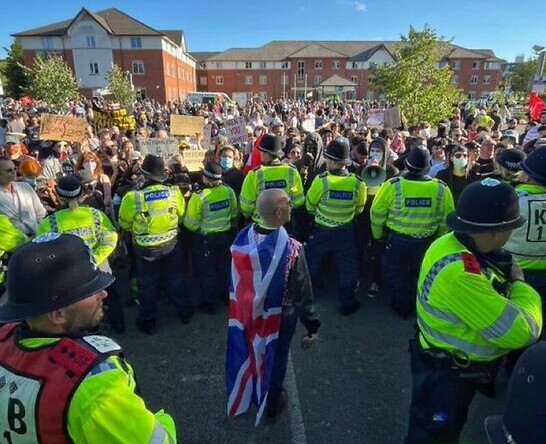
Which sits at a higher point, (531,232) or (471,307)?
(531,232)

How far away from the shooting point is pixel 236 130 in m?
9.54

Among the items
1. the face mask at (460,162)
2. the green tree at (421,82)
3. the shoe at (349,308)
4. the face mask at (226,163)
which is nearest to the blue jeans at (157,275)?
the face mask at (226,163)

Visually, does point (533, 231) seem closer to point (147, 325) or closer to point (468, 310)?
point (468, 310)

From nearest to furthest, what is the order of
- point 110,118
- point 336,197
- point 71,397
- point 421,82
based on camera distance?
point 71,397 → point 336,197 → point 110,118 → point 421,82

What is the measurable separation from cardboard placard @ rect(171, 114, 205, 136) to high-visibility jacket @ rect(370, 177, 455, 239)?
650 centimetres

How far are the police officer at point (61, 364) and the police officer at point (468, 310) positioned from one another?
1.68 meters

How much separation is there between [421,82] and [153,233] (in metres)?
12.5

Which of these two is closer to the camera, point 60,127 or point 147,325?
point 147,325

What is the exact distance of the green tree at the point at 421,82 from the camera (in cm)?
A: 1357

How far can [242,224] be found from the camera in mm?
6395

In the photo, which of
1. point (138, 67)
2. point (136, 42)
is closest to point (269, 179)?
point (138, 67)

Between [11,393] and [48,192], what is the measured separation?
4929mm

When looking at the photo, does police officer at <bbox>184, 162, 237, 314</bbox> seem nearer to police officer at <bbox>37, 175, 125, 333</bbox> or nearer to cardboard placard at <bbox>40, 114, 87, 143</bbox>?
police officer at <bbox>37, 175, 125, 333</bbox>

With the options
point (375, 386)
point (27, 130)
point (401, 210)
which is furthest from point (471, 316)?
point (27, 130)
